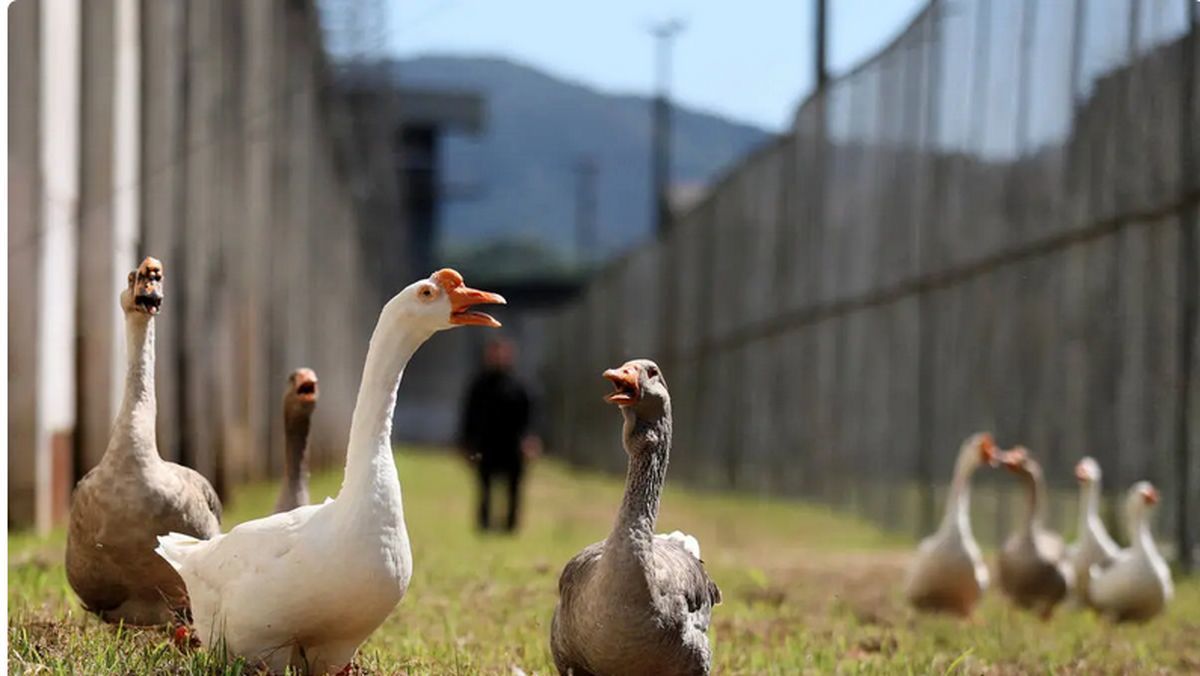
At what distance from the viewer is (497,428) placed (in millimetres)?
15672

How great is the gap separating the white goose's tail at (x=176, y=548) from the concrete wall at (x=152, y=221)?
381 cm

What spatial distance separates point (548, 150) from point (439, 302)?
1397cm

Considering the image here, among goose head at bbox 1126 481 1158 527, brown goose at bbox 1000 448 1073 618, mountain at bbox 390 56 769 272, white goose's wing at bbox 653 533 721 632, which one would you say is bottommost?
brown goose at bbox 1000 448 1073 618

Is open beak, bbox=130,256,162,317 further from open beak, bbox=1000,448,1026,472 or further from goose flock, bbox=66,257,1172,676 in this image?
open beak, bbox=1000,448,1026,472

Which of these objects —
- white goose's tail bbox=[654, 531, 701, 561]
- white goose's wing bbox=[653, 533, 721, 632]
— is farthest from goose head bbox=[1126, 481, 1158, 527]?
white goose's wing bbox=[653, 533, 721, 632]

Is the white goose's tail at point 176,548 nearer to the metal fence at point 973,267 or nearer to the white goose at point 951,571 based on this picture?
the white goose at point 951,571

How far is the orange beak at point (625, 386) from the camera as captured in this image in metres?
4.34

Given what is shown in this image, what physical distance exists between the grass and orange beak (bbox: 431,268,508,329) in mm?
1005

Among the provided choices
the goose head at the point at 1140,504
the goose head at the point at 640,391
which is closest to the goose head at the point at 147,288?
the goose head at the point at 640,391

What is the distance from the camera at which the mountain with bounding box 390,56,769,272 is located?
7598 mm

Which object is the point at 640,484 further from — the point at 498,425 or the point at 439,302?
the point at 498,425

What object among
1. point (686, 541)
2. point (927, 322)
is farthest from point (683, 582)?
point (927, 322)

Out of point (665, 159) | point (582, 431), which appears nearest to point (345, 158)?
point (582, 431)

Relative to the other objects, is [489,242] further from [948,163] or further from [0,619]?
[0,619]
